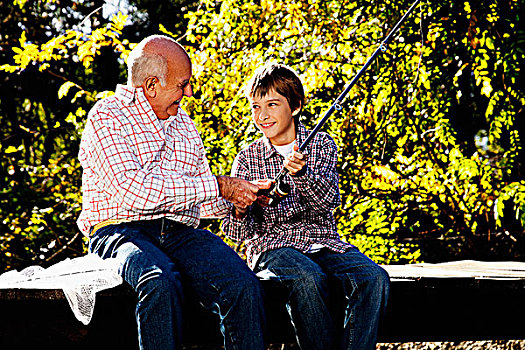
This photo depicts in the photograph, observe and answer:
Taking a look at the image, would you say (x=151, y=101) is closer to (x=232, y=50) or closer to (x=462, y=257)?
(x=232, y=50)

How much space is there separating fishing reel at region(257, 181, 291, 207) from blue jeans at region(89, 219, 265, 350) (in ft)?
0.97

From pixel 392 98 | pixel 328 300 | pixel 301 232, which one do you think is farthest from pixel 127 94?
pixel 392 98

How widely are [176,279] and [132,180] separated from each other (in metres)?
0.37

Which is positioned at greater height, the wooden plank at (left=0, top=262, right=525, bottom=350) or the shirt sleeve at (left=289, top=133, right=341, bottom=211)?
the shirt sleeve at (left=289, top=133, right=341, bottom=211)

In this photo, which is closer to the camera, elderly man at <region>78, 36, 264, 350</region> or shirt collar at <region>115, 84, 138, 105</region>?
elderly man at <region>78, 36, 264, 350</region>

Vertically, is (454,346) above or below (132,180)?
below

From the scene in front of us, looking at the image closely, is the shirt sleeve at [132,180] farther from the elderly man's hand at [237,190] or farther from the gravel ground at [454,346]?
the gravel ground at [454,346]

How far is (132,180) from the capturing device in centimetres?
241

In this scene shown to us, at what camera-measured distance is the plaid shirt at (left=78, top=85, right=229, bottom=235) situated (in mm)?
2424

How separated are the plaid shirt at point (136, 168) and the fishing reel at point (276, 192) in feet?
0.84

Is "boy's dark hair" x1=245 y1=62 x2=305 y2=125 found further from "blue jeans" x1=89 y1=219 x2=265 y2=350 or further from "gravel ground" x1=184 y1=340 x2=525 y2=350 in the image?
"gravel ground" x1=184 y1=340 x2=525 y2=350

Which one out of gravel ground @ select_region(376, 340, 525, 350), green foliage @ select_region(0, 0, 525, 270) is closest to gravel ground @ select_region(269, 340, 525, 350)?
gravel ground @ select_region(376, 340, 525, 350)

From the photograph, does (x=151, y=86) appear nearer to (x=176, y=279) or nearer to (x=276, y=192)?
(x=276, y=192)

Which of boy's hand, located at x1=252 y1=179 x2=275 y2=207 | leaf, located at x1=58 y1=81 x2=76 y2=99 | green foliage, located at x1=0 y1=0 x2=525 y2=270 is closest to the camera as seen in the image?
boy's hand, located at x1=252 y1=179 x2=275 y2=207
